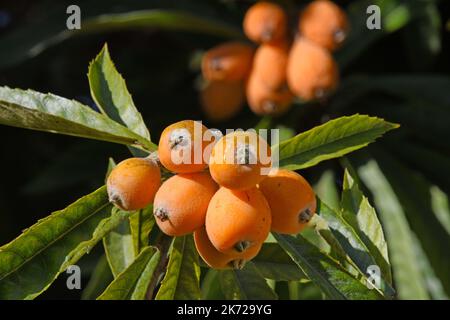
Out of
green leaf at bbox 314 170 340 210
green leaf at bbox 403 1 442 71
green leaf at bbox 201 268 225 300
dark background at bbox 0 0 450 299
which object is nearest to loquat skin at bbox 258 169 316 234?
green leaf at bbox 201 268 225 300

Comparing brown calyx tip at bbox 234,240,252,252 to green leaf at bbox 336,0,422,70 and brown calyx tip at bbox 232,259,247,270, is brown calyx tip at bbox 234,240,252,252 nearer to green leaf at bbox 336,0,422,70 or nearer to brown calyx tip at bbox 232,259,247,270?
brown calyx tip at bbox 232,259,247,270

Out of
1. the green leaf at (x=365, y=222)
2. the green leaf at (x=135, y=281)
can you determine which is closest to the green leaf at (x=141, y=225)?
the green leaf at (x=135, y=281)

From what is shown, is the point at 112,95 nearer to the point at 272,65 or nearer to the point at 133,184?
the point at 133,184

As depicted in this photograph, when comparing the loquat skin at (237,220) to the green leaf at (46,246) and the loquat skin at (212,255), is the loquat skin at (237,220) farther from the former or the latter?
the green leaf at (46,246)

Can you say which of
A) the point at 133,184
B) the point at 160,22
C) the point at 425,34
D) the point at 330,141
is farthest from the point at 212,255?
the point at 425,34
